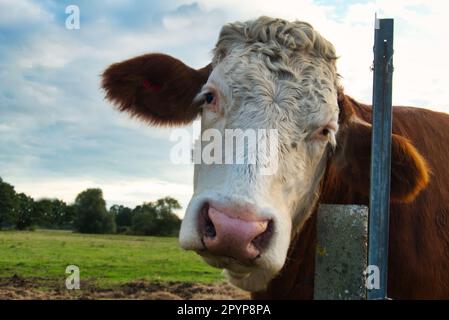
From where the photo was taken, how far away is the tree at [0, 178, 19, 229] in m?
29.3

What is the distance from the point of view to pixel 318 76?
13.6 ft

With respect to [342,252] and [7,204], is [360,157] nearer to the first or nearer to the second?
[342,252]

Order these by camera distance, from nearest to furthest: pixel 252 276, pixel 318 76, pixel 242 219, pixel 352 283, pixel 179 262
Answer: pixel 242 219, pixel 352 283, pixel 252 276, pixel 318 76, pixel 179 262

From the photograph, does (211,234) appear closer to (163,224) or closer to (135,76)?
(135,76)

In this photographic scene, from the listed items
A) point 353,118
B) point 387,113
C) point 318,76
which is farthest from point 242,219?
point 353,118

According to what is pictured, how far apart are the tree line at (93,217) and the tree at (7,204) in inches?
5.5

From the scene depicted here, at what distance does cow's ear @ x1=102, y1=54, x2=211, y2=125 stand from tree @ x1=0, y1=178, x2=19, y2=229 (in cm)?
2524

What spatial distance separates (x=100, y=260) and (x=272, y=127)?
2354 centimetres

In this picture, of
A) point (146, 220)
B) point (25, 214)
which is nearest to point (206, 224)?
point (25, 214)

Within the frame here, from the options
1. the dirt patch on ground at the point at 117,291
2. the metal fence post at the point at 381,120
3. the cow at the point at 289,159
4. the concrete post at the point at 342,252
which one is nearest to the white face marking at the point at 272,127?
the cow at the point at 289,159

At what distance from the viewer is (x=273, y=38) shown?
434 centimetres

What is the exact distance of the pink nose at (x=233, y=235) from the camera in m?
2.92

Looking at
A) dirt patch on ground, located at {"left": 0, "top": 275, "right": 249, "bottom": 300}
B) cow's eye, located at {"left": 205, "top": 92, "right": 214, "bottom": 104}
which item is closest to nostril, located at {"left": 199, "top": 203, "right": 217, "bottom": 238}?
cow's eye, located at {"left": 205, "top": 92, "right": 214, "bottom": 104}
